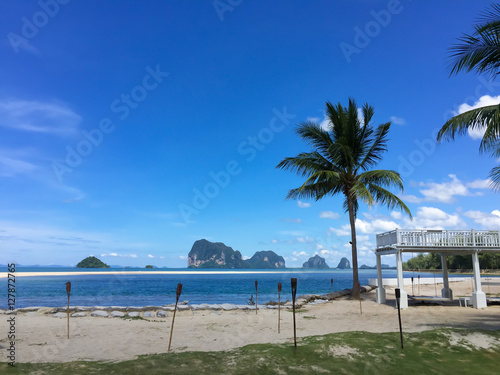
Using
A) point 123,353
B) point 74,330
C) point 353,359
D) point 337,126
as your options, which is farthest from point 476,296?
point 74,330

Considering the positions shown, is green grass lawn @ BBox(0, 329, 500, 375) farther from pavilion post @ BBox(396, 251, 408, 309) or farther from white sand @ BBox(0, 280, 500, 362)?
pavilion post @ BBox(396, 251, 408, 309)

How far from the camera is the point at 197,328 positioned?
14438mm

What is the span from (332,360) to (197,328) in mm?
7416

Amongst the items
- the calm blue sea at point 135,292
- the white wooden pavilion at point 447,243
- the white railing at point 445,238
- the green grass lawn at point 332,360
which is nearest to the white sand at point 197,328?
the white wooden pavilion at point 447,243

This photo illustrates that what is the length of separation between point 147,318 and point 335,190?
46.6 ft

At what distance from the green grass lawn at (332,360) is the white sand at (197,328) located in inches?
55.8

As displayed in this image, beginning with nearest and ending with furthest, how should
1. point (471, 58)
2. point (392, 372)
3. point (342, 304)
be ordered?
point (392, 372)
point (471, 58)
point (342, 304)

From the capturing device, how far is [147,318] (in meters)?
17.7

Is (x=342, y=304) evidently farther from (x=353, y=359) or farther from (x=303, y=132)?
(x=353, y=359)

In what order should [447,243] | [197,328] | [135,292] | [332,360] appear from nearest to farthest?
[332,360]
[197,328]
[447,243]
[135,292]

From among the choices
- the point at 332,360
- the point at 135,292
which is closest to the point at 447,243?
the point at 332,360

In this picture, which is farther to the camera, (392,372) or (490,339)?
(490,339)

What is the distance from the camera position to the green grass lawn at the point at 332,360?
766 centimetres

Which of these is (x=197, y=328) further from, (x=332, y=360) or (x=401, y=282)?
(x=401, y=282)
